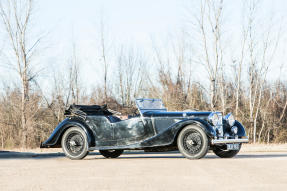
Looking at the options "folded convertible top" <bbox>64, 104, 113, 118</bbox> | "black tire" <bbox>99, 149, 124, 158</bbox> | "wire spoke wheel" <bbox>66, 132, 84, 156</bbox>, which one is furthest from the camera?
"black tire" <bbox>99, 149, 124, 158</bbox>

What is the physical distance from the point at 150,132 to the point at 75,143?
79.5 inches

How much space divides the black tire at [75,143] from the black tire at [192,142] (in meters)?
2.45

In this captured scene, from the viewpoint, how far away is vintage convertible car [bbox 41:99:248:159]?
8.98m

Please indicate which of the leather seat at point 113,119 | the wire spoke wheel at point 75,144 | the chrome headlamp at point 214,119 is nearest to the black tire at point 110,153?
the wire spoke wheel at point 75,144

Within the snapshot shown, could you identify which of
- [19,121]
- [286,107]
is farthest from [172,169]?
[286,107]

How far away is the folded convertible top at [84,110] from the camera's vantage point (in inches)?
409

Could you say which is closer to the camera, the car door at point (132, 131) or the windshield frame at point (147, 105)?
the car door at point (132, 131)

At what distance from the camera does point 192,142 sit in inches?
352

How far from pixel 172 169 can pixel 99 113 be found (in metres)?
4.12

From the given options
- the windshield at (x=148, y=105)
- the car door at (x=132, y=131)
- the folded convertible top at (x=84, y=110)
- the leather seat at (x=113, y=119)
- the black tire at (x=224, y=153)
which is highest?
the windshield at (x=148, y=105)

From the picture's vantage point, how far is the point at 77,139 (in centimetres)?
1023

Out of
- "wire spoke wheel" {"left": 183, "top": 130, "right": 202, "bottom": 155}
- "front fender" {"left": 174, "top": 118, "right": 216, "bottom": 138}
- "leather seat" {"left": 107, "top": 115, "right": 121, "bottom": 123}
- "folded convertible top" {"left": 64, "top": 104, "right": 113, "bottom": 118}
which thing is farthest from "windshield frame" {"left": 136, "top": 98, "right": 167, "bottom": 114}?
"wire spoke wheel" {"left": 183, "top": 130, "right": 202, "bottom": 155}

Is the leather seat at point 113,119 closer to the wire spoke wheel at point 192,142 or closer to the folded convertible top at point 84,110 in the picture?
the folded convertible top at point 84,110

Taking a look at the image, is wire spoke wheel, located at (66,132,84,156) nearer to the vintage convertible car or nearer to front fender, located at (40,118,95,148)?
the vintage convertible car
